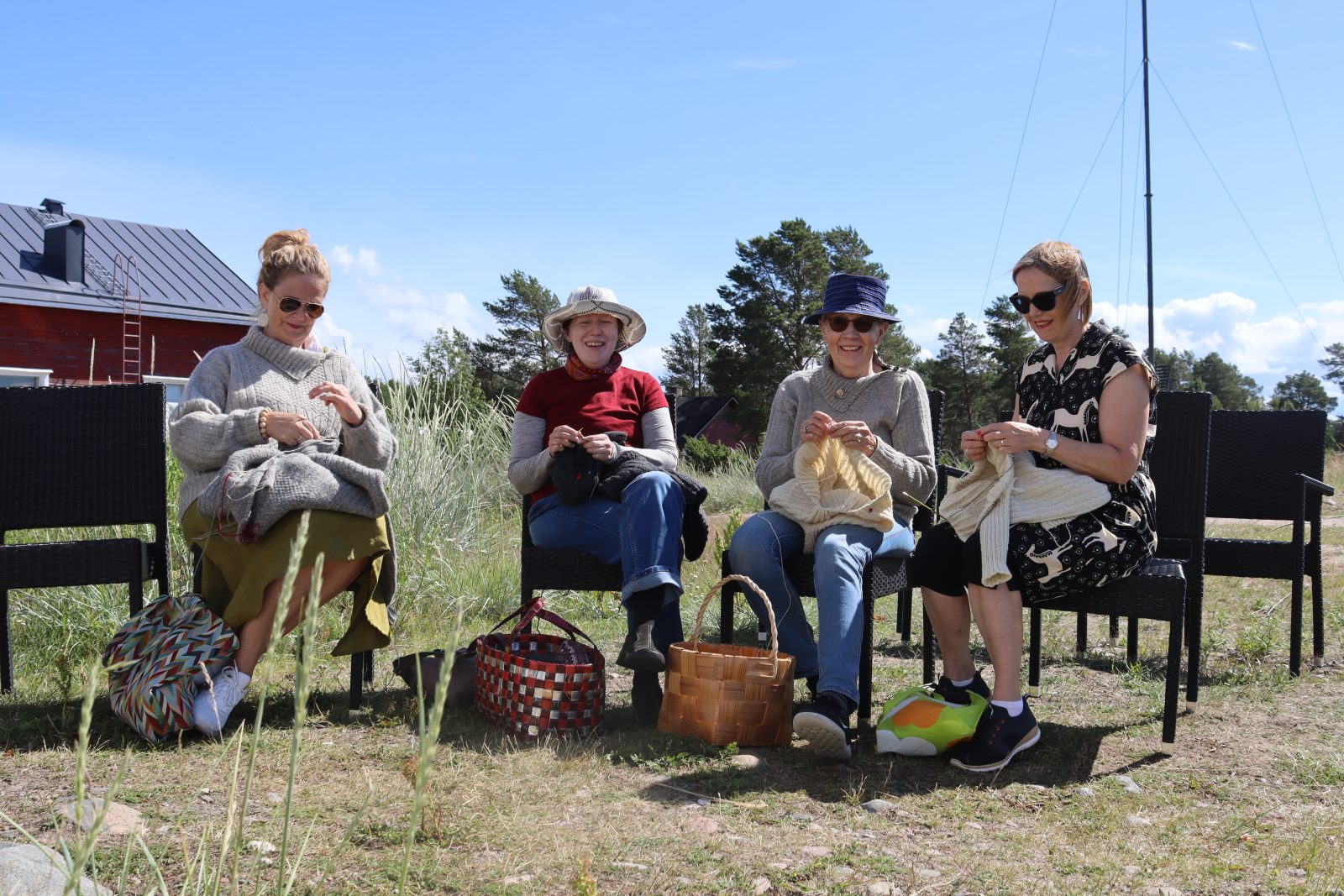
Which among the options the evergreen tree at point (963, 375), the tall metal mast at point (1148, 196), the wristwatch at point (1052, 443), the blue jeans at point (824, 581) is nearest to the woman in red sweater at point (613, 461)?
the blue jeans at point (824, 581)

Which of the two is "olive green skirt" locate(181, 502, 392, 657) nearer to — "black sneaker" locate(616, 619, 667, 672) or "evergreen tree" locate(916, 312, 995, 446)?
"black sneaker" locate(616, 619, 667, 672)

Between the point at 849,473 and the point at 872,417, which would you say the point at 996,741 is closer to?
the point at 849,473

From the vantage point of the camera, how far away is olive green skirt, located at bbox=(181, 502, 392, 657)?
3.21 meters

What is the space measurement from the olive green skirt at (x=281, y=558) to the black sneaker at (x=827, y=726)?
140 centimetres

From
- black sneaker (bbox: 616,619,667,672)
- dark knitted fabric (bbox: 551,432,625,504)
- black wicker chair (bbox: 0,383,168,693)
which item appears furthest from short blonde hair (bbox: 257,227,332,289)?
black sneaker (bbox: 616,619,667,672)

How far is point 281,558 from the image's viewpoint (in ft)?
10.4

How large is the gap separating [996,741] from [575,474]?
1582 mm

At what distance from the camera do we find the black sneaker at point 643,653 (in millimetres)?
3256

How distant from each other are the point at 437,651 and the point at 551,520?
0.59m

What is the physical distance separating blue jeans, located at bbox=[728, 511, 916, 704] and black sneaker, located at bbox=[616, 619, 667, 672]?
384 mm

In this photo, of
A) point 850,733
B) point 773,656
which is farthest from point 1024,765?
point 773,656

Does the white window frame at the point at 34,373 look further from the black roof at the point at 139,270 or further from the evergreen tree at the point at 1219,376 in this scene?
the evergreen tree at the point at 1219,376

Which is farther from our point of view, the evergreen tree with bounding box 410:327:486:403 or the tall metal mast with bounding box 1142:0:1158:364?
the tall metal mast with bounding box 1142:0:1158:364

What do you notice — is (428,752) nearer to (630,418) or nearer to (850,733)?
(850,733)
